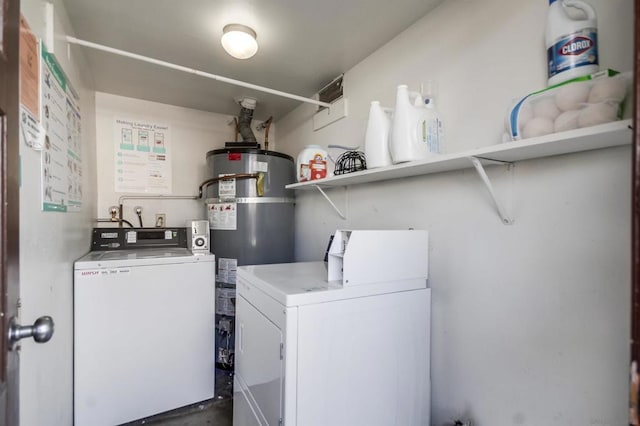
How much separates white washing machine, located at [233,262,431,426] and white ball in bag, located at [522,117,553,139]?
719 millimetres

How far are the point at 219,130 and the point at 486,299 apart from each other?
105 inches

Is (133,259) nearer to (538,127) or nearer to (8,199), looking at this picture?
(8,199)

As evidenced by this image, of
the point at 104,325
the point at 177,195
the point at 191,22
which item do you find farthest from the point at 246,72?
the point at 104,325

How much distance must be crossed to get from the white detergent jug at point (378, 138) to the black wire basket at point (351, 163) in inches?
9.2

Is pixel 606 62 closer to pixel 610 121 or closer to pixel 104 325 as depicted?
pixel 610 121

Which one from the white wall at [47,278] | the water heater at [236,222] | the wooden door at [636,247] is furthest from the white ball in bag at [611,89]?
the water heater at [236,222]

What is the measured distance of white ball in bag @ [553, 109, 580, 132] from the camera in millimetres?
812

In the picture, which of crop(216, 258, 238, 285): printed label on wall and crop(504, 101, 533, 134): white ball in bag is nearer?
crop(504, 101, 533, 134): white ball in bag

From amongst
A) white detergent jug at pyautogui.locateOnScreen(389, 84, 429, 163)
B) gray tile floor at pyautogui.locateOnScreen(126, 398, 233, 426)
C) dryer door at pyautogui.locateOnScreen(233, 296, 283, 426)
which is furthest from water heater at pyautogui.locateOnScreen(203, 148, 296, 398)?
white detergent jug at pyautogui.locateOnScreen(389, 84, 429, 163)

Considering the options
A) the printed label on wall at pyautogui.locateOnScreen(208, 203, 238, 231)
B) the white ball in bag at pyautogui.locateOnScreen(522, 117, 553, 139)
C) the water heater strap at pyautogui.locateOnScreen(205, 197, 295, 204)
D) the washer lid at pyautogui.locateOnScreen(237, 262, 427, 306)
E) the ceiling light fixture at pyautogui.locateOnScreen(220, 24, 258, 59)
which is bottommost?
the washer lid at pyautogui.locateOnScreen(237, 262, 427, 306)

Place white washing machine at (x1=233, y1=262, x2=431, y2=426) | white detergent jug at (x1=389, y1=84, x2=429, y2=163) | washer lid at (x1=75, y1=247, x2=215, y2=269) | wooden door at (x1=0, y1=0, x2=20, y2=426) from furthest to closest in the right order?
washer lid at (x1=75, y1=247, x2=215, y2=269)
white detergent jug at (x1=389, y1=84, x2=429, y2=163)
white washing machine at (x1=233, y1=262, x2=431, y2=426)
wooden door at (x1=0, y1=0, x2=20, y2=426)

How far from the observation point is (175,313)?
181 centimetres

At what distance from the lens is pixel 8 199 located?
0.59 meters

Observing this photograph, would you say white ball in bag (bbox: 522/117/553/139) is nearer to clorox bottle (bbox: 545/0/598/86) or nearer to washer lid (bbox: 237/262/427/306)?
clorox bottle (bbox: 545/0/598/86)
